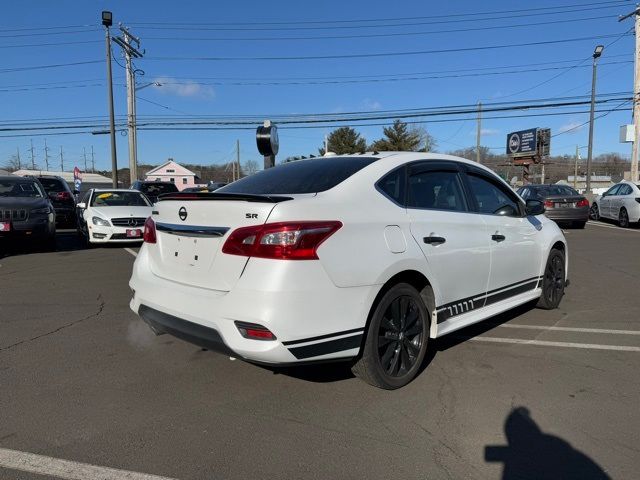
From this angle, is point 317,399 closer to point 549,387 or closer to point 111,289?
point 549,387

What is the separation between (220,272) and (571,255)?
9.34 metres

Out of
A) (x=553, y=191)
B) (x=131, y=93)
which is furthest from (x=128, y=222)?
(x=131, y=93)

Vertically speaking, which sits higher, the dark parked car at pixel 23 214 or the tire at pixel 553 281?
the dark parked car at pixel 23 214

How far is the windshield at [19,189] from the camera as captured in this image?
10.9m

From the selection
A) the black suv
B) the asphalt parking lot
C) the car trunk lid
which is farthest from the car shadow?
the black suv

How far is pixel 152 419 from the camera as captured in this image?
10.6 feet

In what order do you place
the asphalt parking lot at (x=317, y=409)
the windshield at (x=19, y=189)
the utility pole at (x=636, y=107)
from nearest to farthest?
the asphalt parking lot at (x=317, y=409) < the windshield at (x=19, y=189) < the utility pole at (x=636, y=107)

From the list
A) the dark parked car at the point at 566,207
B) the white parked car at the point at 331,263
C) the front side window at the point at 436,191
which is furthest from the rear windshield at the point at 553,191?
the front side window at the point at 436,191

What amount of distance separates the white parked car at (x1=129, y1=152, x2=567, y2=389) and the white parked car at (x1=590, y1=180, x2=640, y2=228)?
14.4m

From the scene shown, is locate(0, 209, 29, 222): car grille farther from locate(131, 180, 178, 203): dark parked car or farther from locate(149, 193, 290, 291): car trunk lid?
locate(131, 180, 178, 203): dark parked car

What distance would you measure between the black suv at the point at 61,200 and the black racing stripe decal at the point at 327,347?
15.7 m

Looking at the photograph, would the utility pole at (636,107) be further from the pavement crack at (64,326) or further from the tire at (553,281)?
the pavement crack at (64,326)

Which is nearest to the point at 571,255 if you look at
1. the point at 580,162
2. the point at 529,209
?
the point at 529,209

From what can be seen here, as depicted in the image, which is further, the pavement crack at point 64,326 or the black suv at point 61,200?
the black suv at point 61,200
